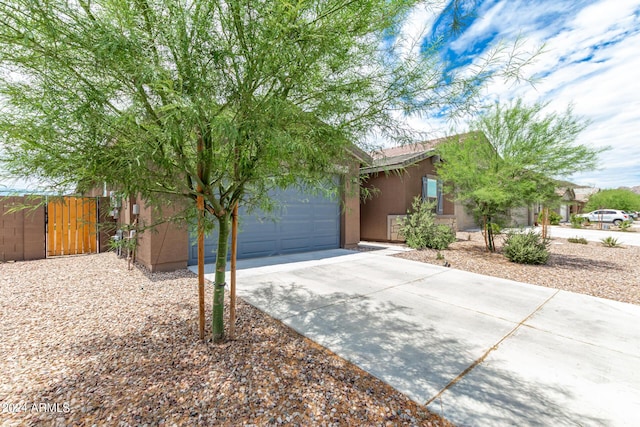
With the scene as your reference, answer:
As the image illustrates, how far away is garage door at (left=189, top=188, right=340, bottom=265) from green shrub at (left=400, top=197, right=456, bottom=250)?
265cm

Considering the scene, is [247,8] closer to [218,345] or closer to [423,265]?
[218,345]

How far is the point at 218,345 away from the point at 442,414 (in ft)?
6.90

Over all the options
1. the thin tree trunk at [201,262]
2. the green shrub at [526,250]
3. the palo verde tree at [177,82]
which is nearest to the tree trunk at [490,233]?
the green shrub at [526,250]

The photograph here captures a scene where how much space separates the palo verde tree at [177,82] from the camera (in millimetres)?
1660

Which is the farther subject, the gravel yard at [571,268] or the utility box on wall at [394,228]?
the utility box on wall at [394,228]

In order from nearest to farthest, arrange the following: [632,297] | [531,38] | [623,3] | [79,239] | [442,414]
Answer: [442,414] → [531,38] → [623,3] → [632,297] → [79,239]

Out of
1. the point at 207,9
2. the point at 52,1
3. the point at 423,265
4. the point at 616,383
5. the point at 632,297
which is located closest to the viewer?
the point at 52,1

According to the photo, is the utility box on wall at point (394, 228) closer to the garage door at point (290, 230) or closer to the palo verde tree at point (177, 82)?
the garage door at point (290, 230)

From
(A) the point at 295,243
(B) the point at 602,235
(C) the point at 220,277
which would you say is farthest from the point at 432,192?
(B) the point at 602,235

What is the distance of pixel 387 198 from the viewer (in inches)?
438

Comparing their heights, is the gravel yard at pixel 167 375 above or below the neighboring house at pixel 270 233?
below

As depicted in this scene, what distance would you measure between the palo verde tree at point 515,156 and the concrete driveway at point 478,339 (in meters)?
3.44

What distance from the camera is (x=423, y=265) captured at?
22.6 feet

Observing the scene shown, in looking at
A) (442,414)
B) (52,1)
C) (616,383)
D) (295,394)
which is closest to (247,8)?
(52,1)
